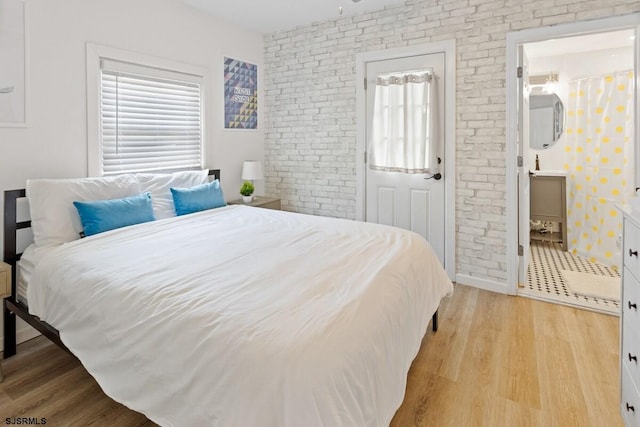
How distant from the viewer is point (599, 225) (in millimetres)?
4391

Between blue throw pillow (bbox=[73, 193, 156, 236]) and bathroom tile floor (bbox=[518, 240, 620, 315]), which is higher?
blue throw pillow (bbox=[73, 193, 156, 236])

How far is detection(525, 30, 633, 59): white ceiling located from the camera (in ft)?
13.5

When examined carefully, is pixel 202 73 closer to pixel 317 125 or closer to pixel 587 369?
pixel 317 125

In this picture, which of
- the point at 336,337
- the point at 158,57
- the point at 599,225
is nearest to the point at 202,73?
the point at 158,57

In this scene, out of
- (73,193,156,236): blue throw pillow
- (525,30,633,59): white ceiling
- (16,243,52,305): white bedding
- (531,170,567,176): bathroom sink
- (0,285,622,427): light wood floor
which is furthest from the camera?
(531,170,567,176): bathroom sink

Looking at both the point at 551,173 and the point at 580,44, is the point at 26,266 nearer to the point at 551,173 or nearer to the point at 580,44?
the point at 551,173

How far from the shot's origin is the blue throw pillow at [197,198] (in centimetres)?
329

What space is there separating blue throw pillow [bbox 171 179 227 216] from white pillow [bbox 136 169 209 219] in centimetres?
7

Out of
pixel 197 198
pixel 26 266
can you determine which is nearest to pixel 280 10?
pixel 197 198

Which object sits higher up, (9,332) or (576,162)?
(576,162)

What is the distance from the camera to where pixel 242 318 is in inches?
56.2

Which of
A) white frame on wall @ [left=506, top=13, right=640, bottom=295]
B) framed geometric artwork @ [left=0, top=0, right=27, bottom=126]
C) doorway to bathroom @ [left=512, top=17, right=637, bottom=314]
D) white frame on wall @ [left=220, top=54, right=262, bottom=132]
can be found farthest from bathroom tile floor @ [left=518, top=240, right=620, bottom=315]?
framed geometric artwork @ [left=0, top=0, right=27, bottom=126]

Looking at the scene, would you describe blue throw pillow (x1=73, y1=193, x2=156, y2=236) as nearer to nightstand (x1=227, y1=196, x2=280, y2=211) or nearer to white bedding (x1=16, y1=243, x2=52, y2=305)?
white bedding (x1=16, y1=243, x2=52, y2=305)

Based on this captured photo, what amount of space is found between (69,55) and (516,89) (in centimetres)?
363
